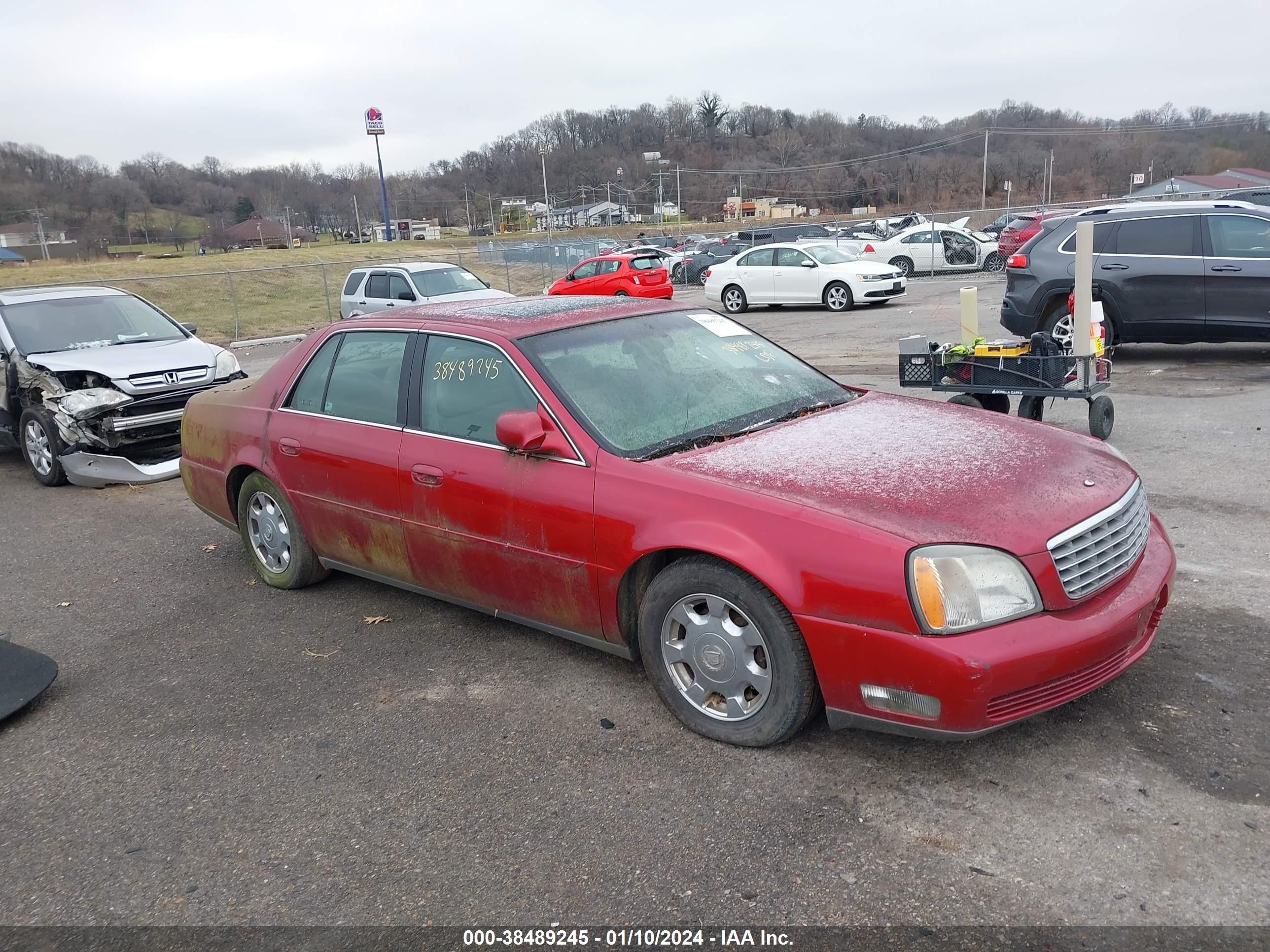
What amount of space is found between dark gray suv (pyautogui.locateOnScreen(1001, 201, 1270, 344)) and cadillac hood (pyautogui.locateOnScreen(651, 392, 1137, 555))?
21.1 ft

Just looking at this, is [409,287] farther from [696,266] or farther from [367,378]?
[696,266]

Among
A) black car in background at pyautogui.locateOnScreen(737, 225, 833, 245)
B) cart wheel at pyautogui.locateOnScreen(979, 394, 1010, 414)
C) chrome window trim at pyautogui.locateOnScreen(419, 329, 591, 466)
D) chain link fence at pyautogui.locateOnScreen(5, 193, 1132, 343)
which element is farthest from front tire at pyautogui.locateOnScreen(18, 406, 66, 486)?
black car in background at pyautogui.locateOnScreen(737, 225, 833, 245)

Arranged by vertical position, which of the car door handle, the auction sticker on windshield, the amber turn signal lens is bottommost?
the amber turn signal lens

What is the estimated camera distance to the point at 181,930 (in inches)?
108

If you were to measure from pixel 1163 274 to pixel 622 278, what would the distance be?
15.4 m

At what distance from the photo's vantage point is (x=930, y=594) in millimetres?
2979

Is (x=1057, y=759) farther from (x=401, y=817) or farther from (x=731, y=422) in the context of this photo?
(x=401, y=817)

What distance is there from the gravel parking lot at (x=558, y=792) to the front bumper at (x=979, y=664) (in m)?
0.27

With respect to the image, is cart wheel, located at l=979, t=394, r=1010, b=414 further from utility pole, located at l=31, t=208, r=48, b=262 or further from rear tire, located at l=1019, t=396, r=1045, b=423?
utility pole, located at l=31, t=208, r=48, b=262

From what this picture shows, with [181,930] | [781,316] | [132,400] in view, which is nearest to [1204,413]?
[181,930]

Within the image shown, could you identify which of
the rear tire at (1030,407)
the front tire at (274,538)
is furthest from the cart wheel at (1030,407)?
the front tire at (274,538)

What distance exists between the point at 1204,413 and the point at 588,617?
695 cm

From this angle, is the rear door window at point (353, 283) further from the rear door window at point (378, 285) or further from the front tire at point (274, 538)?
the front tire at point (274, 538)

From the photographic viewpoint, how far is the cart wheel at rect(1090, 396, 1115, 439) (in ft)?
24.6
